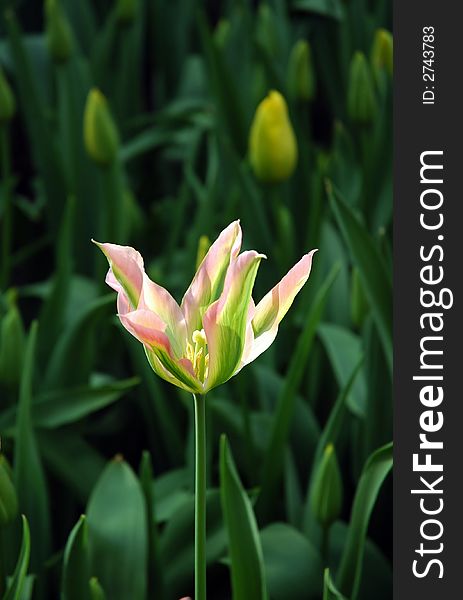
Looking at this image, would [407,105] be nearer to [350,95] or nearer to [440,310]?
[440,310]

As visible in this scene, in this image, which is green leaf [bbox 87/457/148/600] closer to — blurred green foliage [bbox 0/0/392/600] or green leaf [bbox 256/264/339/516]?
blurred green foliage [bbox 0/0/392/600]

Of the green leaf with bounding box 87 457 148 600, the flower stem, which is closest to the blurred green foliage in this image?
the green leaf with bounding box 87 457 148 600

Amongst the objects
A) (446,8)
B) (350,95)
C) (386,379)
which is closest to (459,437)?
(386,379)

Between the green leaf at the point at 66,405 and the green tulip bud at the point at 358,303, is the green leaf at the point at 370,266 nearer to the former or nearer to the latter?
the green tulip bud at the point at 358,303

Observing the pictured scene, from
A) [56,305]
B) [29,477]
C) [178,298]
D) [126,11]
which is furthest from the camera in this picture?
[126,11]

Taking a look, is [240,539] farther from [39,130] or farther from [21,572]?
[39,130]

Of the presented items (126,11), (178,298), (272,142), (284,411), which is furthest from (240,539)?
(126,11)
